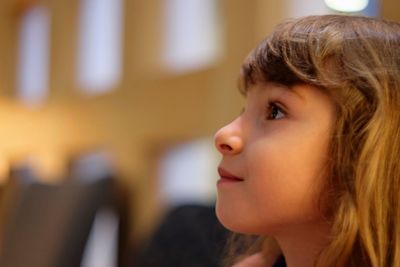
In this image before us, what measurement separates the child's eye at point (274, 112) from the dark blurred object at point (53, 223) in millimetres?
2565

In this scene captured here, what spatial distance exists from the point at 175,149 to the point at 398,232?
9.18ft

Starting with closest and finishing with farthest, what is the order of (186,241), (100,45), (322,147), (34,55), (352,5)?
(322,147), (352,5), (186,241), (100,45), (34,55)

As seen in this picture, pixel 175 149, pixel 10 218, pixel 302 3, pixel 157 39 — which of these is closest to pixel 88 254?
pixel 10 218

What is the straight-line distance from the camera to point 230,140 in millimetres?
1177

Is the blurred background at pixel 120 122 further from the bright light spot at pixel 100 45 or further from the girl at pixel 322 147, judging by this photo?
the girl at pixel 322 147

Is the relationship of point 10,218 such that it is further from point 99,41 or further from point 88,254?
point 99,41

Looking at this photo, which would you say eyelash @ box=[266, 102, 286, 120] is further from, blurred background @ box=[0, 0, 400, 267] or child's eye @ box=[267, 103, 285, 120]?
blurred background @ box=[0, 0, 400, 267]

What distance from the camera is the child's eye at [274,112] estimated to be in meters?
1.17

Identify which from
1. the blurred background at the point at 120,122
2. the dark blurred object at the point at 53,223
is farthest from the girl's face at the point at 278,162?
the dark blurred object at the point at 53,223

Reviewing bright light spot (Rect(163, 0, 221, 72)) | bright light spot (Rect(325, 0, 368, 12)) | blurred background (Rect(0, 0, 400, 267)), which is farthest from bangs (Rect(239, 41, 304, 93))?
bright light spot (Rect(163, 0, 221, 72))

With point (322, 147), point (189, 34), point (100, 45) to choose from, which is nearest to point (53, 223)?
point (189, 34)

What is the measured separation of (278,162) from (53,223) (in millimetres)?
2678

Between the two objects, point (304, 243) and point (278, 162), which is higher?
point (278, 162)

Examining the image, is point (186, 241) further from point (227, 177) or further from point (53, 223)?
point (227, 177)
